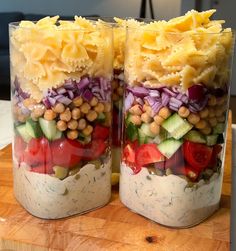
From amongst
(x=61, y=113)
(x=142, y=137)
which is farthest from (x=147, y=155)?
(x=61, y=113)

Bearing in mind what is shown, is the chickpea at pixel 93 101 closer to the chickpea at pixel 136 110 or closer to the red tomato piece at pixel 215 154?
the chickpea at pixel 136 110

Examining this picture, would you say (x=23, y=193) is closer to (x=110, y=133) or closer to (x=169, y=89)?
(x=110, y=133)

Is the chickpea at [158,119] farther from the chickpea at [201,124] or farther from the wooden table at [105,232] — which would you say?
the wooden table at [105,232]

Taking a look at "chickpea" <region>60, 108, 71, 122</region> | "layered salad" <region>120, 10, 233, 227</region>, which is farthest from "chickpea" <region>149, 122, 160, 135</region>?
"chickpea" <region>60, 108, 71, 122</region>

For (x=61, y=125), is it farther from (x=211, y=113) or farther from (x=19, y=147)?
(x=211, y=113)

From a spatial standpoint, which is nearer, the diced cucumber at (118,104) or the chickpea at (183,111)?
the chickpea at (183,111)

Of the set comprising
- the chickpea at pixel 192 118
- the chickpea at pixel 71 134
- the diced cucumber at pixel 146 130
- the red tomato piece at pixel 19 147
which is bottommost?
the red tomato piece at pixel 19 147

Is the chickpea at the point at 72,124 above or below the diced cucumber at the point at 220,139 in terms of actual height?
above

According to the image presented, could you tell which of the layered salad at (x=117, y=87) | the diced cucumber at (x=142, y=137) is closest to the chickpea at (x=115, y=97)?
the layered salad at (x=117, y=87)
